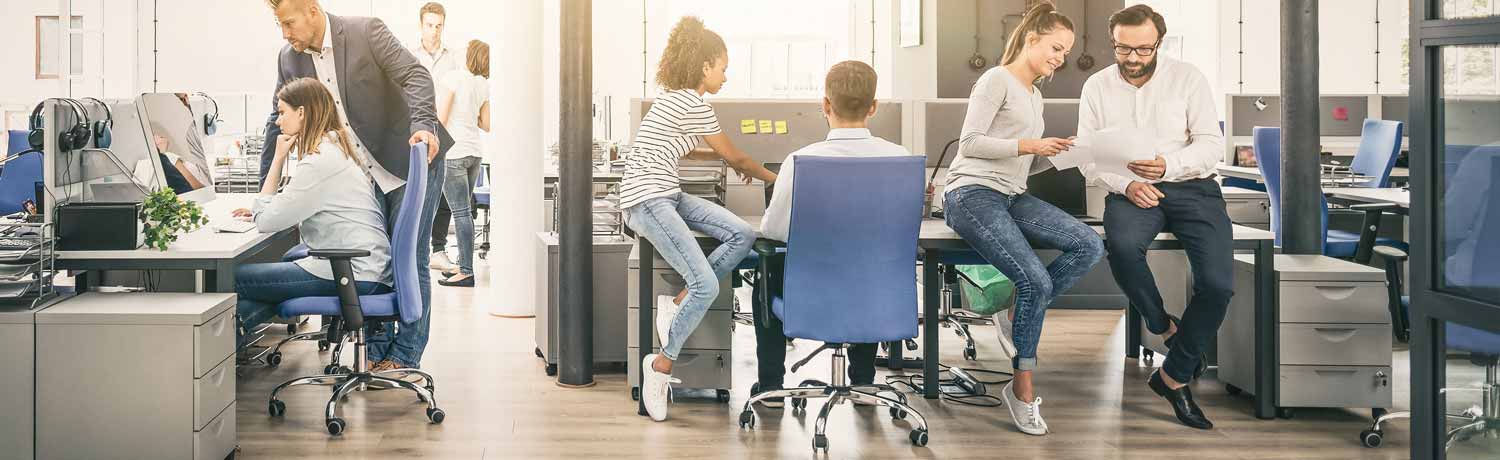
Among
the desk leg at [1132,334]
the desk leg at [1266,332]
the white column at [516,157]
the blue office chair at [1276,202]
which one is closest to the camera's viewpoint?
the desk leg at [1266,332]

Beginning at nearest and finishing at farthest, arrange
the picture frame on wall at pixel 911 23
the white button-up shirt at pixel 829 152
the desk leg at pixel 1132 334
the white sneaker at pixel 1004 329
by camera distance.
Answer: the white button-up shirt at pixel 829 152, the white sneaker at pixel 1004 329, the desk leg at pixel 1132 334, the picture frame on wall at pixel 911 23

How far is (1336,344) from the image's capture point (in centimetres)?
430

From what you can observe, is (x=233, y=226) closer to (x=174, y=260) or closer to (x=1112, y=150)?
(x=174, y=260)

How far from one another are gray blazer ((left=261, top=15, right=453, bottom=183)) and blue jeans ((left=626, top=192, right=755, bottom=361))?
1016 mm

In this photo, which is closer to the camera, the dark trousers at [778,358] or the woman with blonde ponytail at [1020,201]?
the woman with blonde ponytail at [1020,201]

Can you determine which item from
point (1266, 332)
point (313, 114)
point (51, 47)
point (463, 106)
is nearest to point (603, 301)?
point (313, 114)

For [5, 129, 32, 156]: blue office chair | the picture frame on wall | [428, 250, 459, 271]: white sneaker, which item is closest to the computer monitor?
[5, 129, 32, 156]: blue office chair

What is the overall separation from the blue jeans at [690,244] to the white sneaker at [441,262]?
14.4ft

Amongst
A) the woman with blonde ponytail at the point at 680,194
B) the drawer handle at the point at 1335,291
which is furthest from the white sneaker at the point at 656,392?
the drawer handle at the point at 1335,291

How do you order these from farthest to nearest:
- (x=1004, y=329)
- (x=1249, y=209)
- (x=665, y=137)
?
1. (x=1249, y=209)
2. (x=1004, y=329)
3. (x=665, y=137)

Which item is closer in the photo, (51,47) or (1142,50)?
(1142,50)

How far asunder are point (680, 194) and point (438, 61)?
3.67m

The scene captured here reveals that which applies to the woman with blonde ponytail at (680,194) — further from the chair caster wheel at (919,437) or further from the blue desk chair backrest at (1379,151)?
the blue desk chair backrest at (1379,151)

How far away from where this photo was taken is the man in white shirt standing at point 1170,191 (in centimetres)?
414
